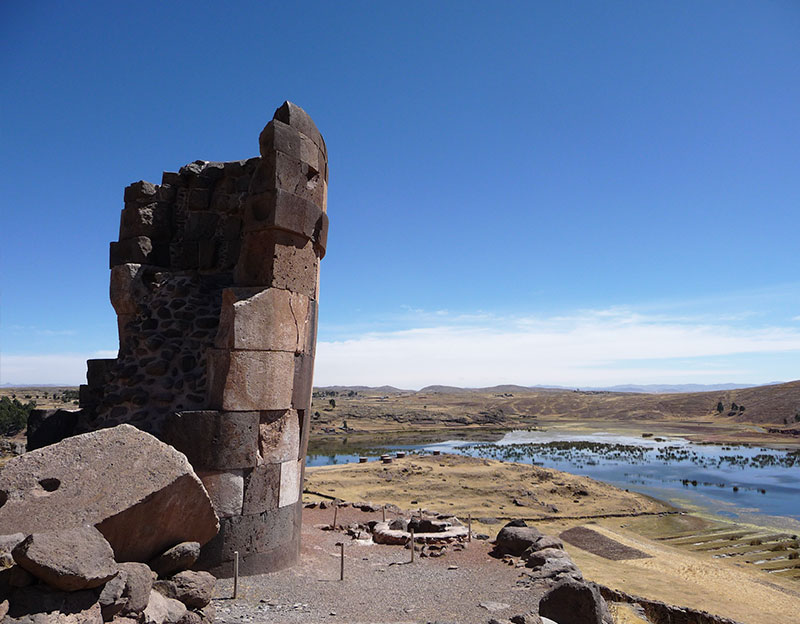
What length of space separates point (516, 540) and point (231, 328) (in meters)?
6.98

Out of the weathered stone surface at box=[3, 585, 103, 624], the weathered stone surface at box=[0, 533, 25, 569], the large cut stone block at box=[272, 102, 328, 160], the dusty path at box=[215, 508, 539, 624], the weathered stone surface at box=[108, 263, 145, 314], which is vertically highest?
the large cut stone block at box=[272, 102, 328, 160]

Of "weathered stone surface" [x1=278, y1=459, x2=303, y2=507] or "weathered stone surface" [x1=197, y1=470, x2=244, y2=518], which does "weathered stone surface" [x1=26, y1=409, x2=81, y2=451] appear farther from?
"weathered stone surface" [x1=278, y1=459, x2=303, y2=507]

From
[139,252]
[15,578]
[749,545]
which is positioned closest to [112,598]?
[15,578]

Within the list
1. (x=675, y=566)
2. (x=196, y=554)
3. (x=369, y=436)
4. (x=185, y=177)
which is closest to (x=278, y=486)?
(x=196, y=554)

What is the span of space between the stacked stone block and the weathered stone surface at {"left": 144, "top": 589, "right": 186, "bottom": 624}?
2.35 metres

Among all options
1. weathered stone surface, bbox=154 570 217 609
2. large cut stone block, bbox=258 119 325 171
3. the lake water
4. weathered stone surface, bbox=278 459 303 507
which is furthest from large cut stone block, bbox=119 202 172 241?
the lake water

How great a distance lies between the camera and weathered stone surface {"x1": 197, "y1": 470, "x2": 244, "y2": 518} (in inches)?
316

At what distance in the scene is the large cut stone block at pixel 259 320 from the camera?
834 cm

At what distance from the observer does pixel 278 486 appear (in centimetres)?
881

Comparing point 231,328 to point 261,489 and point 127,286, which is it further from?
point 127,286

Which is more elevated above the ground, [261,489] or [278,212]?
[278,212]

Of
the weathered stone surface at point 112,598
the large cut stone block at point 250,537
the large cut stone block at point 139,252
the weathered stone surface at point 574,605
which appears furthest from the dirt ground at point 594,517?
the large cut stone block at point 139,252

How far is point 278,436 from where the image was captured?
887 cm

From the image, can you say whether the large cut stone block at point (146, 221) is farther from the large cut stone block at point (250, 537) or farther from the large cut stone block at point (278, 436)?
the large cut stone block at point (250, 537)
